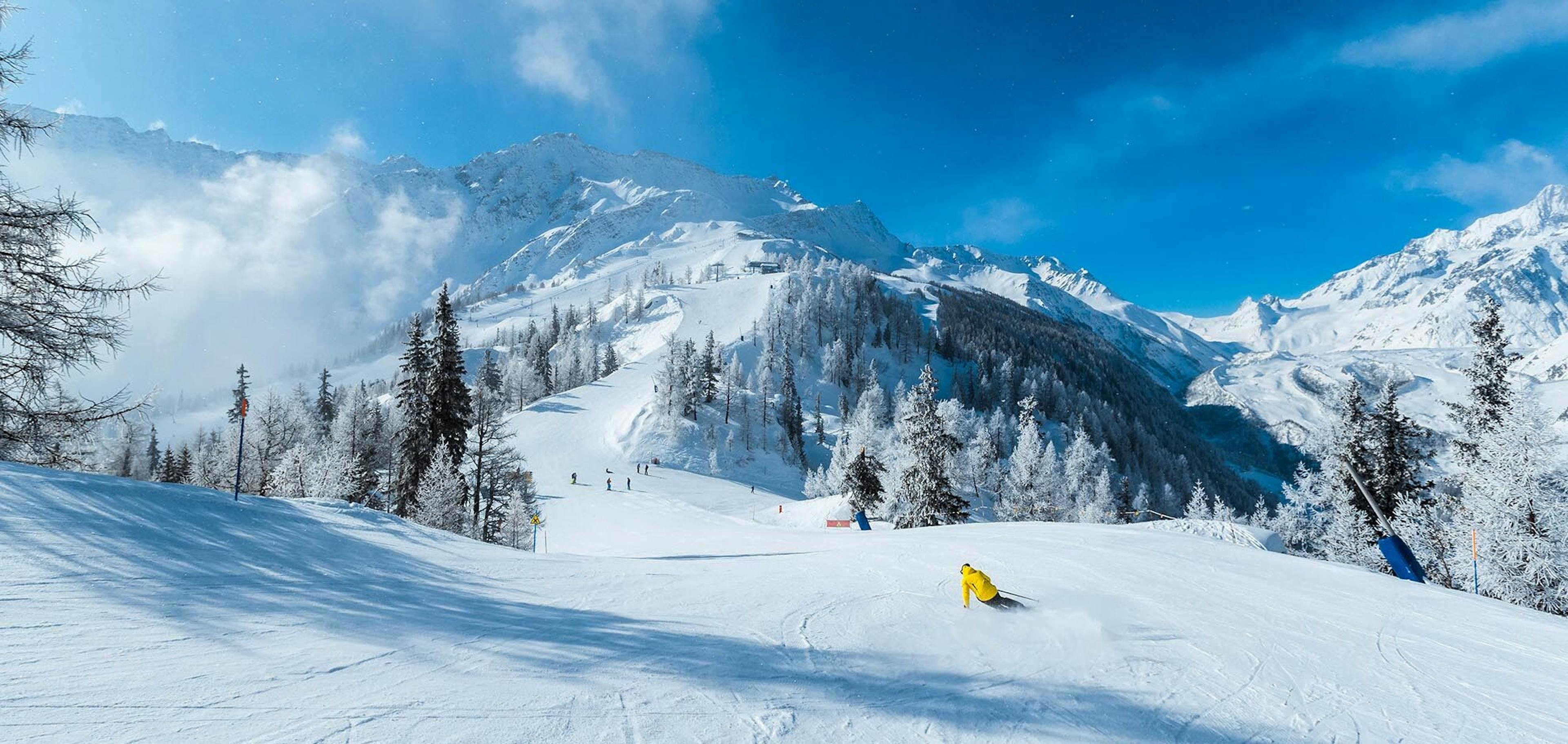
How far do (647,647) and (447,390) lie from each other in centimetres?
2828

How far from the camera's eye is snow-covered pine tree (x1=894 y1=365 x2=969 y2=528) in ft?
118

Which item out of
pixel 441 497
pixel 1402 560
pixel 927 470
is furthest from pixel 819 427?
pixel 1402 560

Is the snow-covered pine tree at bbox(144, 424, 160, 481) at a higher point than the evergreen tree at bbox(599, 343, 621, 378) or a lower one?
lower

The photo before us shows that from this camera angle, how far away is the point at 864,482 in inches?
1602

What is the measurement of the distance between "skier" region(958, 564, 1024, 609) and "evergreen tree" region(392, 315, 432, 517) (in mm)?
28165

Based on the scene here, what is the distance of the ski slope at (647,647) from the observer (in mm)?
4742

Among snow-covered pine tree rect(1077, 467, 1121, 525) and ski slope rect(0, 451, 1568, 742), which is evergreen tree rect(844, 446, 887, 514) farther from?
ski slope rect(0, 451, 1568, 742)

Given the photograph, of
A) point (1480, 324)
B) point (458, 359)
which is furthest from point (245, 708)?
point (1480, 324)

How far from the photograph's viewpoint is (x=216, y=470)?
160ft

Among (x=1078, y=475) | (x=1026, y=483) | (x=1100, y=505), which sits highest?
(x=1078, y=475)

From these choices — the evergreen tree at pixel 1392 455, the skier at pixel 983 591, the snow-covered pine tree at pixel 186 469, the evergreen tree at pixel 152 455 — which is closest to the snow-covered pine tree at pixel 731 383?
the snow-covered pine tree at pixel 186 469

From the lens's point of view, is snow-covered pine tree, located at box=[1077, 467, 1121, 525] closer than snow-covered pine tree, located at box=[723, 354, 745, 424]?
Yes

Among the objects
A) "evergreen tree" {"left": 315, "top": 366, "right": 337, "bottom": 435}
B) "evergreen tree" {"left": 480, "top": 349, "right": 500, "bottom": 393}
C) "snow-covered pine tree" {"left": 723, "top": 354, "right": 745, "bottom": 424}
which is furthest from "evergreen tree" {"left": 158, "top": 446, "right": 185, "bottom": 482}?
"snow-covered pine tree" {"left": 723, "top": 354, "right": 745, "bottom": 424}

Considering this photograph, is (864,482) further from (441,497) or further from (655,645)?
(655,645)
